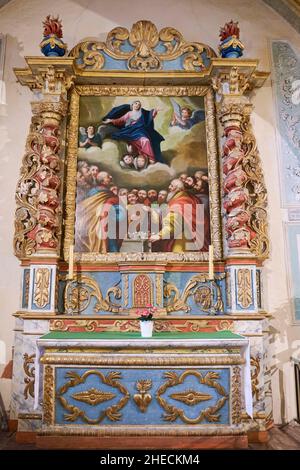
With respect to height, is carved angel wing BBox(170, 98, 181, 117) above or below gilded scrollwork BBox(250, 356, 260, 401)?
above

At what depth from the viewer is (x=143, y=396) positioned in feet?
12.9

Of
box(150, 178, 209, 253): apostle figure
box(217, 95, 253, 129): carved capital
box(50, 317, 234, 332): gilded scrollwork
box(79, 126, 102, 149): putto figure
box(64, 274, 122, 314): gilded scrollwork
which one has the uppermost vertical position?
box(217, 95, 253, 129): carved capital

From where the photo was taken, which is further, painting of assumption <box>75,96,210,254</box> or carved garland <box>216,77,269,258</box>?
painting of assumption <box>75,96,210,254</box>

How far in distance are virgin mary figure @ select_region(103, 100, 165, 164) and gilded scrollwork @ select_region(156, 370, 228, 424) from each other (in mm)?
3116

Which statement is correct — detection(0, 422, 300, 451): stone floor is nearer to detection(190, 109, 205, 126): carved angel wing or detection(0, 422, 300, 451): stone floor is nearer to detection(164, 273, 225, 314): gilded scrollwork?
detection(164, 273, 225, 314): gilded scrollwork

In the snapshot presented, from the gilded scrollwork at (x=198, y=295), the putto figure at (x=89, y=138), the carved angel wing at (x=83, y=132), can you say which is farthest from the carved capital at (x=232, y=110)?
the gilded scrollwork at (x=198, y=295)

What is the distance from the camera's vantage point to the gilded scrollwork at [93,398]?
3.93 m

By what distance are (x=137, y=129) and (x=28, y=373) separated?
12.2ft

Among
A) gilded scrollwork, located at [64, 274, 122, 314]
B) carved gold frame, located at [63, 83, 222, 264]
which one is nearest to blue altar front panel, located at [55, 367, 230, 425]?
gilded scrollwork, located at [64, 274, 122, 314]

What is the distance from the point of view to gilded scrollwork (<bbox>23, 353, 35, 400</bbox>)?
5016 mm

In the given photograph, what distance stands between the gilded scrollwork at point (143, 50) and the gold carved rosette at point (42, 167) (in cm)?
57

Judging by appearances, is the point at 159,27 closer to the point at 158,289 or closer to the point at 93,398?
the point at 158,289

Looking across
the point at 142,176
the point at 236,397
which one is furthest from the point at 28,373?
the point at 142,176

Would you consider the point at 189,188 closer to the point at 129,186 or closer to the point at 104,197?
the point at 129,186
